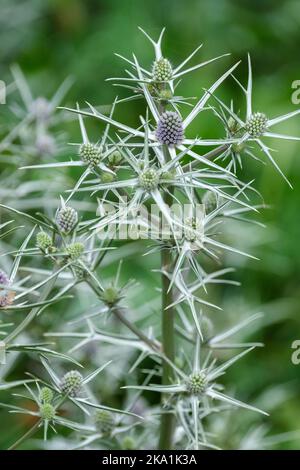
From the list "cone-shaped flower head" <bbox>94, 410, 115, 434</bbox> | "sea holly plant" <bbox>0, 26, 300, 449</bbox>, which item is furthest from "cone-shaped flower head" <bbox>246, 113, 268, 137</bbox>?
"cone-shaped flower head" <bbox>94, 410, 115, 434</bbox>

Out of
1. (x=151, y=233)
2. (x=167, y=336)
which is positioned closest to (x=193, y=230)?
(x=151, y=233)

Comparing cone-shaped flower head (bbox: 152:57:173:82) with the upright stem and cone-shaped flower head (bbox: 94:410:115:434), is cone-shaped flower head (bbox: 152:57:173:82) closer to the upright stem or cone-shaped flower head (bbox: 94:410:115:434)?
the upright stem

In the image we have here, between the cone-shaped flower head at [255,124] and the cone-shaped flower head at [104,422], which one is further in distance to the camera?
the cone-shaped flower head at [104,422]

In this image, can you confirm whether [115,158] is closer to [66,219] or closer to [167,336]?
[66,219]

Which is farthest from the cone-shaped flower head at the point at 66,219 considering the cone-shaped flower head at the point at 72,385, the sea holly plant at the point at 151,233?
the cone-shaped flower head at the point at 72,385

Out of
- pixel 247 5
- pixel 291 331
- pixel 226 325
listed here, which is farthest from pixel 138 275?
pixel 247 5

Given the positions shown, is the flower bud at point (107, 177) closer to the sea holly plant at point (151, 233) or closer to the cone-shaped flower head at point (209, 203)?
the sea holly plant at point (151, 233)
